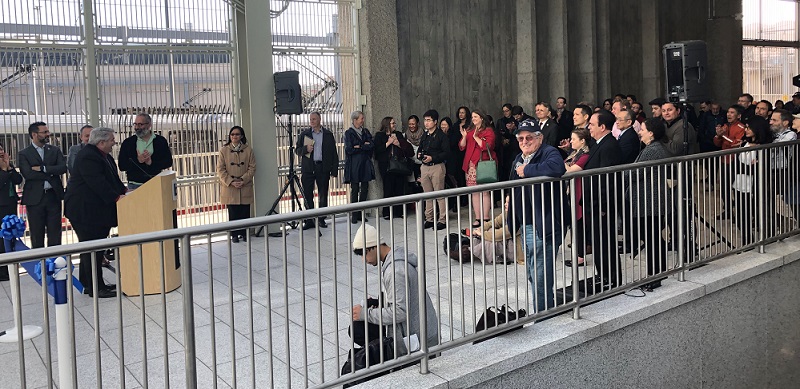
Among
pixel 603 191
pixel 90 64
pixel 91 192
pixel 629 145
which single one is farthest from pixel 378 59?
pixel 603 191

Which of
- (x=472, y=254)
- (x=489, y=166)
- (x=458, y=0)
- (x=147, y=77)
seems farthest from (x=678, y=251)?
(x=458, y=0)

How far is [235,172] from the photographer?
35.2 ft

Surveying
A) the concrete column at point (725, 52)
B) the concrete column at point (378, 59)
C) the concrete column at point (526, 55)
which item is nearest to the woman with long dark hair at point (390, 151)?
the concrete column at point (378, 59)

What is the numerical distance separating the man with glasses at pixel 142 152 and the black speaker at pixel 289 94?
1.97 metres

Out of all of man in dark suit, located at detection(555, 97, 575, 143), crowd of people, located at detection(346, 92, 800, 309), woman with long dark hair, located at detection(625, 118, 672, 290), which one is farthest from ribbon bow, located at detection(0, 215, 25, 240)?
man in dark suit, located at detection(555, 97, 575, 143)

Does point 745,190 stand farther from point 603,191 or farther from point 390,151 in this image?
point 390,151

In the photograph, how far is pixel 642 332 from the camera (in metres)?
5.72

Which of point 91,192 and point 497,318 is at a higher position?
point 91,192

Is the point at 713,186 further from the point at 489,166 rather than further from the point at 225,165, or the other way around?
the point at 225,165

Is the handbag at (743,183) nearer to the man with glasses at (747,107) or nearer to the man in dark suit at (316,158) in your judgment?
the man in dark suit at (316,158)

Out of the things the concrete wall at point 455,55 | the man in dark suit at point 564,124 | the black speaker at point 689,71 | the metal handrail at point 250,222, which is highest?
the concrete wall at point 455,55

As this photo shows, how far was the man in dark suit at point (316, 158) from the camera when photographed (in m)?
11.4

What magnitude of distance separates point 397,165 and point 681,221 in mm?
6588

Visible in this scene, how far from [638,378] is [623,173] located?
1575mm
